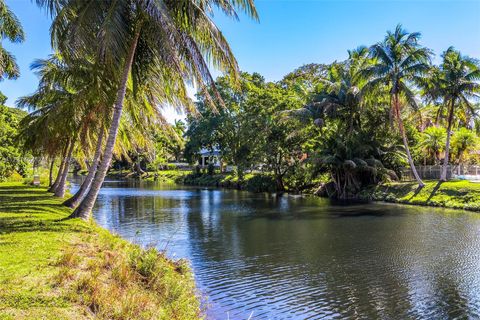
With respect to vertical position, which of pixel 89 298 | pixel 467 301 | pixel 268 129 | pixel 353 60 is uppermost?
pixel 353 60

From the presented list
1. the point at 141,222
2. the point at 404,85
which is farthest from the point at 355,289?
the point at 404,85

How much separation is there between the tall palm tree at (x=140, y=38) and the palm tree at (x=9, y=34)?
7648 mm

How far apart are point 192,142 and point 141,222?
114 ft

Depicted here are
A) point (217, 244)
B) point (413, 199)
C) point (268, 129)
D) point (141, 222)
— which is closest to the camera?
point (217, 244)

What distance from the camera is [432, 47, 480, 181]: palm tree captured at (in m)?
28.9

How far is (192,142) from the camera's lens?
55.8 meters

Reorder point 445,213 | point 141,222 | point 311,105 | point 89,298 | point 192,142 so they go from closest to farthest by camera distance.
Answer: point 89,298, point 141,222, point 445,213, point 311,105, point 192,142

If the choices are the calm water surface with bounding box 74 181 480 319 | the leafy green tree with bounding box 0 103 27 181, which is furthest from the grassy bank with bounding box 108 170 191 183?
the calm water surface with bounding box 74 181 480 319

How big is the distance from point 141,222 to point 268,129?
22.6 metres

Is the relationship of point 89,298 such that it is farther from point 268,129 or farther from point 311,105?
point 268,129

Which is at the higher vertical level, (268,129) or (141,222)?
(268,129)

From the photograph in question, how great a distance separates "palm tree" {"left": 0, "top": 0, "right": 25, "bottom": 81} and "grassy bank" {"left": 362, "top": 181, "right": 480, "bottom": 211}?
26.3 meters

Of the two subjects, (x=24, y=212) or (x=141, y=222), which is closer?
(x=24, y=212)

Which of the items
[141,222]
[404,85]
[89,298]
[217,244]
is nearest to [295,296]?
[89,298]
